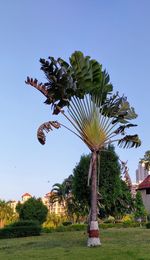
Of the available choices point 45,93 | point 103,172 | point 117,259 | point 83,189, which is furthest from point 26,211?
point 117,259

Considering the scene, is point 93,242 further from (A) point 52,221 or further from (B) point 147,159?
(A) point 52,221

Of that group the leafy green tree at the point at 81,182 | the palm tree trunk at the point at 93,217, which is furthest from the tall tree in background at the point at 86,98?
the leafy green tree at the point at 81,182

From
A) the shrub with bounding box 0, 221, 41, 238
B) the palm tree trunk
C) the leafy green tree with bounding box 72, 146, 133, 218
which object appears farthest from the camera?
the leafy green tree with bounding box 72, 146, 133, 218

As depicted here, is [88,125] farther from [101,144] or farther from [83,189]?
[83,189]

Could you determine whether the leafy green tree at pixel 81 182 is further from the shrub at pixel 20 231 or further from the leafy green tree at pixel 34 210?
the shrub at pixel 20 231

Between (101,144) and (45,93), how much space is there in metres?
3.29

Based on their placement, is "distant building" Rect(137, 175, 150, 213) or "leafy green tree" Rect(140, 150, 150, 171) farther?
"distant building" Rect(137, 175, 150, 213)

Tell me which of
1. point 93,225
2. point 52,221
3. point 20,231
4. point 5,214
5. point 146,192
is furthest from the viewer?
point 146,192

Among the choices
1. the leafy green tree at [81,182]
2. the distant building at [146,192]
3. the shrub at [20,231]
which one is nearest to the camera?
the shrub at [20,231]

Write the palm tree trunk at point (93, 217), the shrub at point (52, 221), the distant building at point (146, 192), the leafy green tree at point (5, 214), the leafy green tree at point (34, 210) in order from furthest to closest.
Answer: the distant building at point (146, 192), the leafy green tree at point (5, 214), the shrub at point (52, 221), the leafy green tree at point (34, 210), the palm tree trunk at point (93, 217)

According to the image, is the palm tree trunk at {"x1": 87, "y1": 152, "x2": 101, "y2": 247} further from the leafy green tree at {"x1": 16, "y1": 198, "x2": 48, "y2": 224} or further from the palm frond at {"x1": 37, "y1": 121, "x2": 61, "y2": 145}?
the leafy green tree at {"x1": 16, "y1": 198, "x2": 48, "y2": 224}

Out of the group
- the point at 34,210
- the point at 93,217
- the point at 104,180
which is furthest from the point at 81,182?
the point at 93,217

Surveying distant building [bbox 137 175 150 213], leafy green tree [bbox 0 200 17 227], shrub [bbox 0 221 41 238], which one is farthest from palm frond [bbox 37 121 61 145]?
distant building [bbox 137 175 150 213]

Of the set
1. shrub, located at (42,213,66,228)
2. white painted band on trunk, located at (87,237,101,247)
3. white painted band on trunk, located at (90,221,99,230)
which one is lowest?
white painted band on trunk, located at (87,237,101,247)
